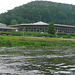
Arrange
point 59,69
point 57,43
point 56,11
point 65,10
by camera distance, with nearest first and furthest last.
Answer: point 59,69
point 57,43
point 56,11
point 65,10

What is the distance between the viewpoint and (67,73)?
19500mm

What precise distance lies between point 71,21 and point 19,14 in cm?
3854

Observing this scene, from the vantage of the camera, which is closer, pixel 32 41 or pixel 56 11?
pixel 32 41

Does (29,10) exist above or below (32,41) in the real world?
above

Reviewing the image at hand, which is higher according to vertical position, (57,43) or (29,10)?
(29,10)

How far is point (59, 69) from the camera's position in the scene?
838 inches

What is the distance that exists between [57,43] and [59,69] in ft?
156

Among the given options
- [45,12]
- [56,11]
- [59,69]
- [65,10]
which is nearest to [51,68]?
[59,69]

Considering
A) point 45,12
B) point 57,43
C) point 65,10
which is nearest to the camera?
point 57,43

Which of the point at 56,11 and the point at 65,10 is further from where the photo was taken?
the point at 65,10

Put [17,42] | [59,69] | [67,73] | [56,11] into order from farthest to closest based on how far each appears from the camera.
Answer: [56,11] → [17,42] → [59,69] → [67,73]

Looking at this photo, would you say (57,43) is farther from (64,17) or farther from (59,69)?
(64,17)

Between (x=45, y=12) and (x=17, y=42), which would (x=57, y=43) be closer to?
(x=17, y=42)

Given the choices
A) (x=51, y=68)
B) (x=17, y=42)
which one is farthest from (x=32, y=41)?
(x=51, y=68)
